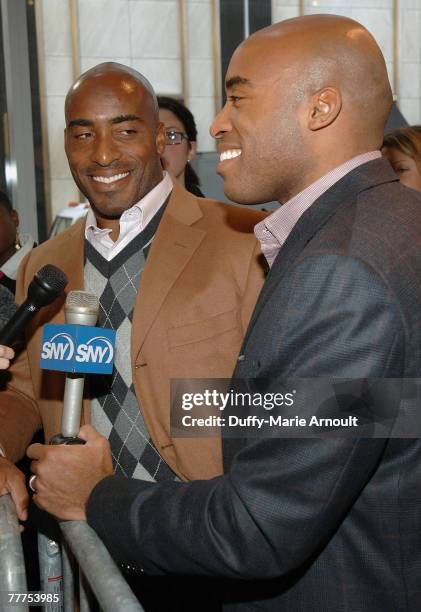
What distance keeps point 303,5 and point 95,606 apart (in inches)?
203

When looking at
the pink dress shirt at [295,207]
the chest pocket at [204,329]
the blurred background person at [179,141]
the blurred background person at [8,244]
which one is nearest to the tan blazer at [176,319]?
the chest pocket at [204,329]

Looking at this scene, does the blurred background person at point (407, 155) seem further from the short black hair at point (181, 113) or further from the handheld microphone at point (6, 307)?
the handheld microphone at point (6, 307)

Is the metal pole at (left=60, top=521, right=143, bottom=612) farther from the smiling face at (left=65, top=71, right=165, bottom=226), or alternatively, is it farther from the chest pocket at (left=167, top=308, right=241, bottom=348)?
the smiling face at (left=65, top=71, right=165, bottom=226)

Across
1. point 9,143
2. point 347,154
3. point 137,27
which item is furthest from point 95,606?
point 137,27

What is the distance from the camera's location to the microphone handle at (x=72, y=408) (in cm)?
125

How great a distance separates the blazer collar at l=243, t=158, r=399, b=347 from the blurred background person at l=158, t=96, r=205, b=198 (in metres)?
1.99

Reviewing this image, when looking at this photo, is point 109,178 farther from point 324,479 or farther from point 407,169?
point 407,169

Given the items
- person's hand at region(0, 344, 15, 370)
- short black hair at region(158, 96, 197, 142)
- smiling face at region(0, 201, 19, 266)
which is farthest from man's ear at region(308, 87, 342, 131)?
smiling face at region(0, 201, 19, 266)

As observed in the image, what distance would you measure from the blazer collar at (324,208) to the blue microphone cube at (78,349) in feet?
0.86

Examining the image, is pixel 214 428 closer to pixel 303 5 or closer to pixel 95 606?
pixel 95 606

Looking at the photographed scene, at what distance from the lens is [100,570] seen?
101 cm

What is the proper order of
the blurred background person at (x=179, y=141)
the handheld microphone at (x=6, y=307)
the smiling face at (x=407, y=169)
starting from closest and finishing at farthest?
the handheld microphone at (x=6, y=307) → the smiling face at (x=407, y=169) → the blurred background person at (x=179, y=141)

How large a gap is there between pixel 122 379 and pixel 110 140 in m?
0.55

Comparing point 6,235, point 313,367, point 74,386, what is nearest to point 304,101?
point 313,367
